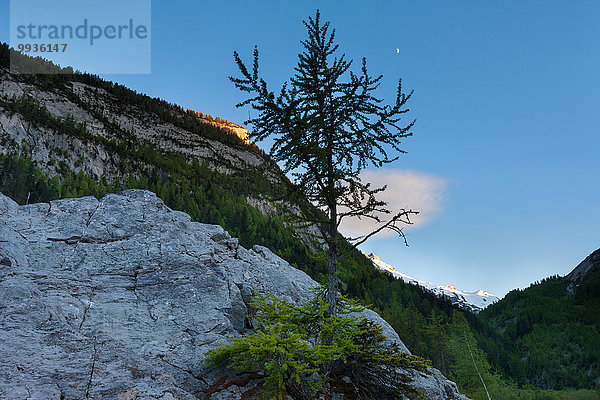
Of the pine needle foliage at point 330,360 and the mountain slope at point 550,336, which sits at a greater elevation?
the pine needle foliage at point 330,360

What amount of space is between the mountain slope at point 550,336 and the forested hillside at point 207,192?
0.89 metres

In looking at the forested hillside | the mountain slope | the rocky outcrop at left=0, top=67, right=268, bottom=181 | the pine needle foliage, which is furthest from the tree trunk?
the mountain slope

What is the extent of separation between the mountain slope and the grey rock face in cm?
10343

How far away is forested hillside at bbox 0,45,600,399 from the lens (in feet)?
175

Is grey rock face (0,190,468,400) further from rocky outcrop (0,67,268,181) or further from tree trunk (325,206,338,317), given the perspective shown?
rocky outcrop (0,67,268,181)

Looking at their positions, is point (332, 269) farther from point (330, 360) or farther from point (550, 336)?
point (550, 336)

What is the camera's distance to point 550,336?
434 ft

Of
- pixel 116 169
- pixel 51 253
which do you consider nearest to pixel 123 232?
pixel 51 253

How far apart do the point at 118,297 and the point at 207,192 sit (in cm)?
13000

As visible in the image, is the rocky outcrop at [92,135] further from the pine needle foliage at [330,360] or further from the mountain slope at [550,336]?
the mountain slope at [550,336]

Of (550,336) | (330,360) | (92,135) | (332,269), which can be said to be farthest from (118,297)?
(550,336)

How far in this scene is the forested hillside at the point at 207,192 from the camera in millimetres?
53344

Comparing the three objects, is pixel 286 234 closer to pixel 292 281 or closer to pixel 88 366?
pixel 292 281

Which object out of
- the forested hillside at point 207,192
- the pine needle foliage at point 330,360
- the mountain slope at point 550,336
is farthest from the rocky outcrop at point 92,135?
the mountain slope at point 550,336
